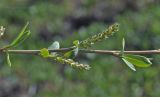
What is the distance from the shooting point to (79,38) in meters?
3.83

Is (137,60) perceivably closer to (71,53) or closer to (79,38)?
(71,53)

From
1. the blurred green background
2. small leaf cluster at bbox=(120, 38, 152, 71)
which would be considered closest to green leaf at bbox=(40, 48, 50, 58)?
small leaf cluster at bbox=(120, 38, 152, 71)

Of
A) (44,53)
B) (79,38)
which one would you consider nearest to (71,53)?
(44,53)

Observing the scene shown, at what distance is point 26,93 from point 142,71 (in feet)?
3.11

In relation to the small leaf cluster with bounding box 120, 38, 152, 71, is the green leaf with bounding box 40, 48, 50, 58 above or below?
above

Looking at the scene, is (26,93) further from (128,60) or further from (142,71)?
(128,60)

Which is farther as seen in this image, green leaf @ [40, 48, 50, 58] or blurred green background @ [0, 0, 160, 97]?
blurred green background @ [0, 0, 160, 97]

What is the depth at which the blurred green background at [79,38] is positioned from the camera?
3395mm

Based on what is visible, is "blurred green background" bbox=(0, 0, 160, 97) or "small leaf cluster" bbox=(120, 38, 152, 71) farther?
"blurred green background" bbox=(0, 0, 160, 97)

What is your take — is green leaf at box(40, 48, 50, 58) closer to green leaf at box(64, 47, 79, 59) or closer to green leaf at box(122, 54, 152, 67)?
green leaf at box(64, 47, 79, 59)

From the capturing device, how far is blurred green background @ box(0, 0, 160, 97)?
3395mm

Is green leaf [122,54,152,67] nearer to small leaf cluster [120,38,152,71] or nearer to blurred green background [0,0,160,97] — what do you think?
small leaf cluster [120,38,152,71]

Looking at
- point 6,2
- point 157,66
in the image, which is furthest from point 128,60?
point 6,2

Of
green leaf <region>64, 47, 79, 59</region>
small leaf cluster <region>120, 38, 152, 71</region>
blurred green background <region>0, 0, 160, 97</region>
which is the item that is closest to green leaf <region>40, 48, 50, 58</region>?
green leaf <region>64, 47, 79, 59</region>
